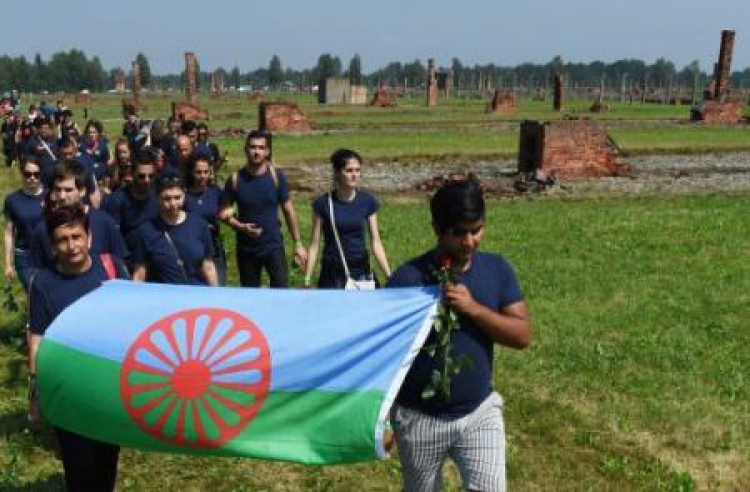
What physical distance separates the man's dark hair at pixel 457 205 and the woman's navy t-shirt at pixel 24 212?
4498 mm

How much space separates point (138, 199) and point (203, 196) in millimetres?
625

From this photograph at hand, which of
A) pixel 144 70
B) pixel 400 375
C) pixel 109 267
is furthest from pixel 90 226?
pixel 144 70

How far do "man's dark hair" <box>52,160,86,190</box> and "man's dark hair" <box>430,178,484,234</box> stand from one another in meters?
3.30

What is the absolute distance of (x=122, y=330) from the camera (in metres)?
3.80

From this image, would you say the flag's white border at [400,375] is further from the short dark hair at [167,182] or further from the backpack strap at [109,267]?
the short dark hair at [167,182]

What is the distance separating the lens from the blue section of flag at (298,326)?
346cm

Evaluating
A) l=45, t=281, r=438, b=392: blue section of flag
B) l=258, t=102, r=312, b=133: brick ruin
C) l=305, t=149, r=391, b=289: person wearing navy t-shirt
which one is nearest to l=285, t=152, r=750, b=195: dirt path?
l=305, t=149, r=391, b=289: person wearing navy t-shirt

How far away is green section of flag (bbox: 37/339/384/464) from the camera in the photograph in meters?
3.47

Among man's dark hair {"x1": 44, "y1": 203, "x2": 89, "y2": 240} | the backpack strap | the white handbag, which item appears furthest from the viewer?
the white handbag

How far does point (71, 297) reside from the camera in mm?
4027

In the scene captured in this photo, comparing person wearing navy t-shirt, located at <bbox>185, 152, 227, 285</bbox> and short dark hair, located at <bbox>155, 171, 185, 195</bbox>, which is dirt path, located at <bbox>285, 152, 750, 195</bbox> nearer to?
person wearing navy t-shirt, located at <bbox>185, 152, 227, 285</bbox>

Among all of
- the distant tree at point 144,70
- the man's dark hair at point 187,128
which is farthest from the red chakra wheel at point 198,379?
the distant tree at point 144,70

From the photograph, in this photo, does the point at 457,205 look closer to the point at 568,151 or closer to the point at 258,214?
the point at 258,214

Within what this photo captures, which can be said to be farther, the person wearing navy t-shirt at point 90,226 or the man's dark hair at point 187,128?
the man's dark hair at point 187,128
